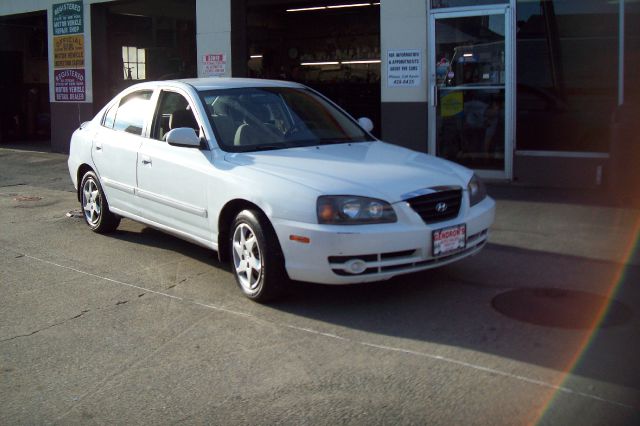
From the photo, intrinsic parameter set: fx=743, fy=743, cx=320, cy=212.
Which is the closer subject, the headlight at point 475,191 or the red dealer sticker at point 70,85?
the headlight at point 475,191

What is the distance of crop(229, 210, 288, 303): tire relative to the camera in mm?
5480

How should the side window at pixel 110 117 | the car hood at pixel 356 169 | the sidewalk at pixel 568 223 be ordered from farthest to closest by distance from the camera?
1. the side window at pixel 110 117
2. the sidewalk at pixel 568 223
3. the car hood at pixel 356 169

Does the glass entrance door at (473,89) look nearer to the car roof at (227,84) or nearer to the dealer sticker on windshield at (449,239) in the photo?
the car roof at (227,84)

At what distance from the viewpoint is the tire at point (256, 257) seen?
5480 mm

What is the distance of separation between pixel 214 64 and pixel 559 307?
972cm

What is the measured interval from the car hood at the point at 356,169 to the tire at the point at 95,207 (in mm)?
2568

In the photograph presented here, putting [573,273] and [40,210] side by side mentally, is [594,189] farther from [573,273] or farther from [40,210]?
[40,210]

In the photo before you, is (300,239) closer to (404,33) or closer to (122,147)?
(122,147)

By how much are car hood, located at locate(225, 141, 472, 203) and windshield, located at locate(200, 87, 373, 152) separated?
0.70 ft

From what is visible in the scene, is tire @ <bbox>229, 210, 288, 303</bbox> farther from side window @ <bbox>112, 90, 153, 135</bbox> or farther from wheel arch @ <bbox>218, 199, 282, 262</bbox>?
side window @ <bbox>112, 90, 153, 135</bbox>

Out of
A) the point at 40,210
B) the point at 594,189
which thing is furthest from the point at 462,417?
the point at 40,210

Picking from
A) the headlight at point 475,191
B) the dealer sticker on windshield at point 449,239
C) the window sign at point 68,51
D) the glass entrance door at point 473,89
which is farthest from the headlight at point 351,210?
the window sign at point 68,51

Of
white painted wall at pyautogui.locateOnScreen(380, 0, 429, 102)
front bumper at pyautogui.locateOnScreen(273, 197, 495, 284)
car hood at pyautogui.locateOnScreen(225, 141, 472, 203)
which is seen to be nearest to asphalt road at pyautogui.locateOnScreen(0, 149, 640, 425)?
front bumper at pyautogui.locateOnScreen(273, 197, 495, 284)

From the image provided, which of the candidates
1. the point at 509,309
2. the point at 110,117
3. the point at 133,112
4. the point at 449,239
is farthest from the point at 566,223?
the point at 110,117
